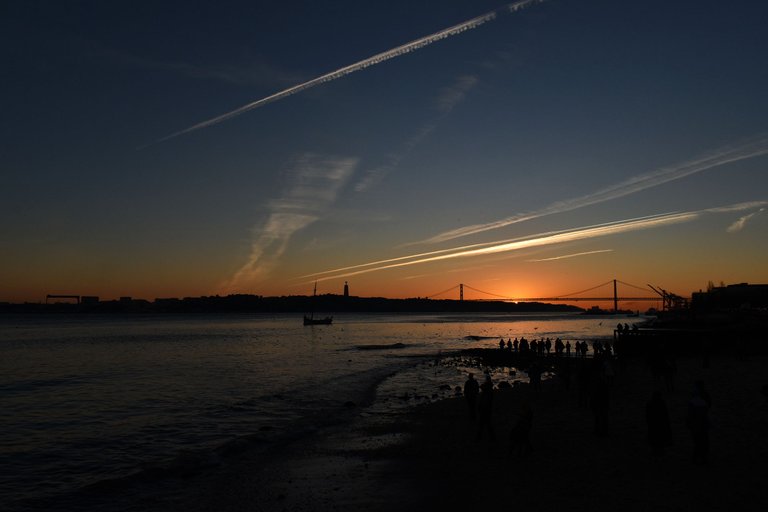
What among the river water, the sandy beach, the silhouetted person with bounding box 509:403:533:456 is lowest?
the river water

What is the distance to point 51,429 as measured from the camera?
24219 mm

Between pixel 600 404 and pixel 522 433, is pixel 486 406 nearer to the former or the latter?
pixel 522 433

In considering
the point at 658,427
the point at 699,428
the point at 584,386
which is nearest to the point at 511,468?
the point at 658,427

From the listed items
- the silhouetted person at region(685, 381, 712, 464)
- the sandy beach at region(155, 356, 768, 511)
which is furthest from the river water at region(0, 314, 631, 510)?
the silhouetted person at region(685, 381, 712, 464)

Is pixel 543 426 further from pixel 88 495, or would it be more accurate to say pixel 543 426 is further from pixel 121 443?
pixel 121 443

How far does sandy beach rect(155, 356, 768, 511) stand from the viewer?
36.8 ft

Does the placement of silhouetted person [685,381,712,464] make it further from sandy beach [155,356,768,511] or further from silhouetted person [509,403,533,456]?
silhouetted person [509,403,533,456]

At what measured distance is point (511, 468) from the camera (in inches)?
539

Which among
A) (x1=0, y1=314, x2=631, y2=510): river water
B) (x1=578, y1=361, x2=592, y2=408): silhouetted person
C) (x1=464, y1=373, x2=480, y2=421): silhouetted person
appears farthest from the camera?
(x1=578, y1=361, x2=592, y2=408): silhouetted person

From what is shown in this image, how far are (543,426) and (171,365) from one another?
1782 inches

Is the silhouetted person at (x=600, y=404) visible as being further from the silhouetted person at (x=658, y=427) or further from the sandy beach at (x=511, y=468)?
the silhouetted person at (x=658, y=427)

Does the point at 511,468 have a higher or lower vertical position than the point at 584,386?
lower

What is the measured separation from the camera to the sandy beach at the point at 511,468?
11.2 meters

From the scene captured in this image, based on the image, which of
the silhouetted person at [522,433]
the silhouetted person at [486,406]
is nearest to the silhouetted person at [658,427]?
the silhouetted person at [522,433]
